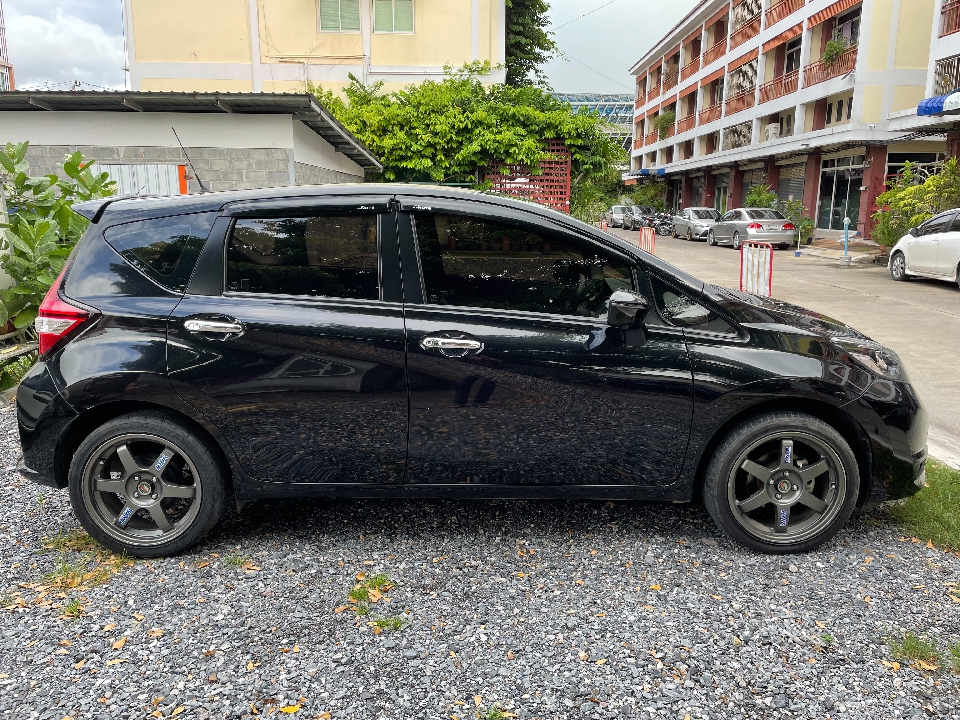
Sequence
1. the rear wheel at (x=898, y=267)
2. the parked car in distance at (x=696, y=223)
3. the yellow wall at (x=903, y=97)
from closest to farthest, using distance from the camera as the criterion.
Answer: the rear wheel at (x=898, y=267) < the yellow wall at (x=903, y=97) < the parked car in distance at (x=696, y=223)

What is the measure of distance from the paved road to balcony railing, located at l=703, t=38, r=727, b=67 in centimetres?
2792

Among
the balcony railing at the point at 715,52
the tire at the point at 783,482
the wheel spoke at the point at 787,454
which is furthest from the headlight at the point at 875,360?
the balcony railing at the point at 715,52

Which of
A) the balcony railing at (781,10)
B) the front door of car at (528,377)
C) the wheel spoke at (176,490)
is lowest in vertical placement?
the wheel spoke at (176,490)

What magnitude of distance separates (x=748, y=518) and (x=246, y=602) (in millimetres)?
2325

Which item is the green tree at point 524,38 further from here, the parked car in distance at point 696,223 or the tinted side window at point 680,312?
the tinted side window at point 680,312

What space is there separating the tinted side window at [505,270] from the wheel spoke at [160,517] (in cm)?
160

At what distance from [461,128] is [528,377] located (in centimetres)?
1668

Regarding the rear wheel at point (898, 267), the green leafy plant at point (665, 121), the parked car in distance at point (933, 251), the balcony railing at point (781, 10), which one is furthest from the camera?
the green leafy plant at point (665, 121)

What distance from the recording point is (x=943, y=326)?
1050cm

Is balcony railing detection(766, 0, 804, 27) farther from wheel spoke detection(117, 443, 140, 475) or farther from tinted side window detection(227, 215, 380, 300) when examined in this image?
wheel spoke detection(117, 443, 140, 475)

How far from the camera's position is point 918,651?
283 centimetres

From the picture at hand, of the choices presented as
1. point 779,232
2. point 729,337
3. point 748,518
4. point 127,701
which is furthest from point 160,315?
point 779,232

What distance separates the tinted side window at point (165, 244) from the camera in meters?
3.57

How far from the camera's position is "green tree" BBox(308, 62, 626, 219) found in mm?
19062
